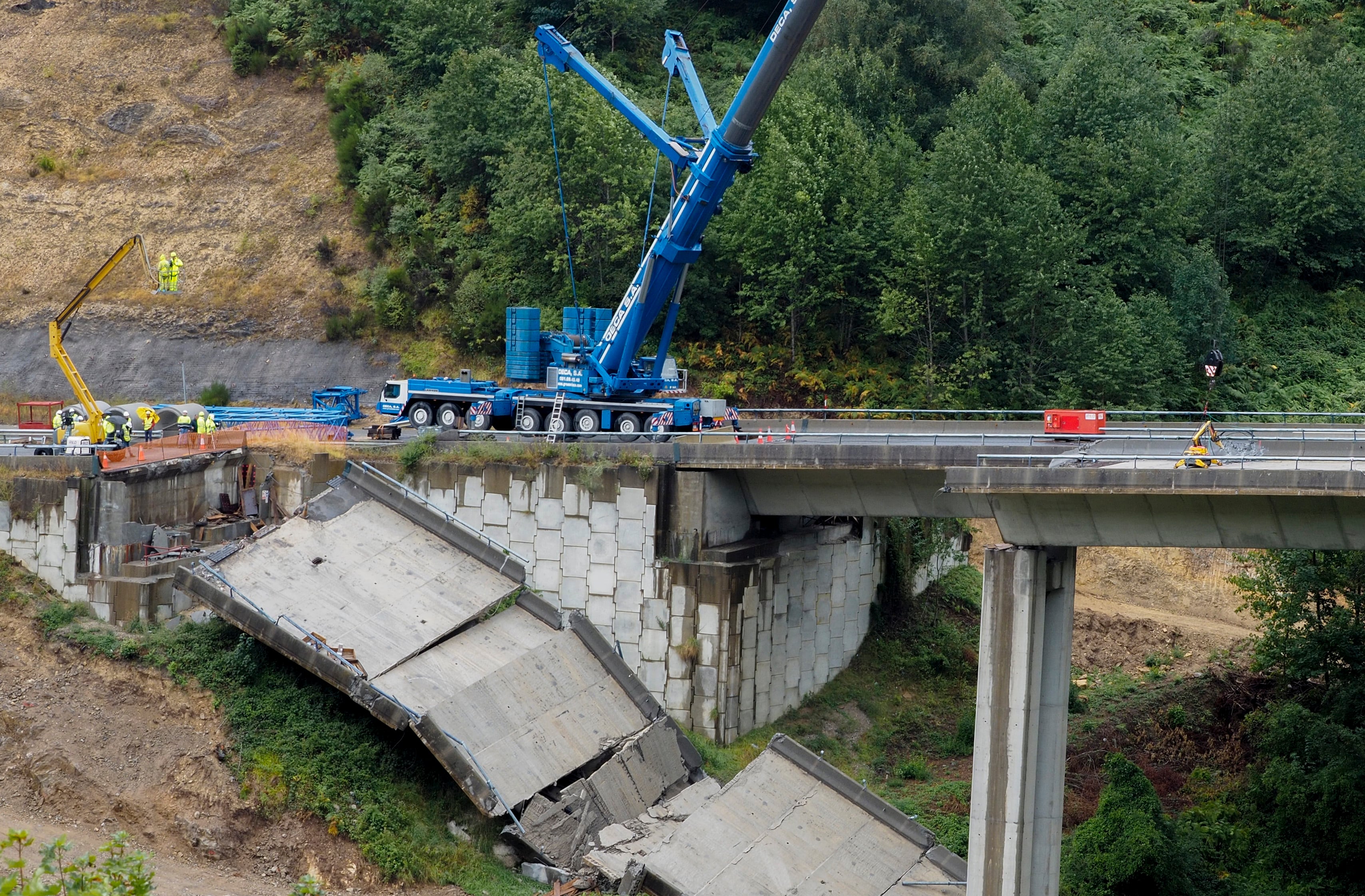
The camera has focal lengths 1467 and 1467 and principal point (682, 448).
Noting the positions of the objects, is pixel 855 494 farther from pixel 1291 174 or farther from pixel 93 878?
pixel 1291 174

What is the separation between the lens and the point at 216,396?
47.2 metres

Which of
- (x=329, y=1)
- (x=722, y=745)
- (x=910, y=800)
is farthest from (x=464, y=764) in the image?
(x=329, y=1)

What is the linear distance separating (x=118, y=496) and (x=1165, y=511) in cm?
2126

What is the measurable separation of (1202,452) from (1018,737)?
5.61 meters

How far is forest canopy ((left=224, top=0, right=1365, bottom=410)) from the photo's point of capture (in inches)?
1695

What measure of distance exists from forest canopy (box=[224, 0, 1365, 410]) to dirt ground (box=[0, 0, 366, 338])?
2.74 meters

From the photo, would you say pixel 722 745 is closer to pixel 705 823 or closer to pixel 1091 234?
pixel 705 823

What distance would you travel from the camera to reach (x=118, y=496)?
31.3 m

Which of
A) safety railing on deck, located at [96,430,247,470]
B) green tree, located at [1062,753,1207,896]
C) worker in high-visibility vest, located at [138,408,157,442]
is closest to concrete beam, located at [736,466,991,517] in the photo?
green tree, located at [1062,753,1207,896]

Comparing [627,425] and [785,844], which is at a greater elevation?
[627,425]

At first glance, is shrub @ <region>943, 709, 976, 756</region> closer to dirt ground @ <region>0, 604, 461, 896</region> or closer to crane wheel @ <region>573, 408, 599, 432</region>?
crane wheel @ <region>573, 408, 599, 432</region>

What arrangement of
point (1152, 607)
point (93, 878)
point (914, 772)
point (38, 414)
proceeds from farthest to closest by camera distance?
point (38, 414) < point (1152, 607) < point (914, 772) < point (93, 878)

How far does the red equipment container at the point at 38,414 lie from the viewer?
3808cm

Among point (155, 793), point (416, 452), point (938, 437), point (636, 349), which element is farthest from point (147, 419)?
point (938, 437)
